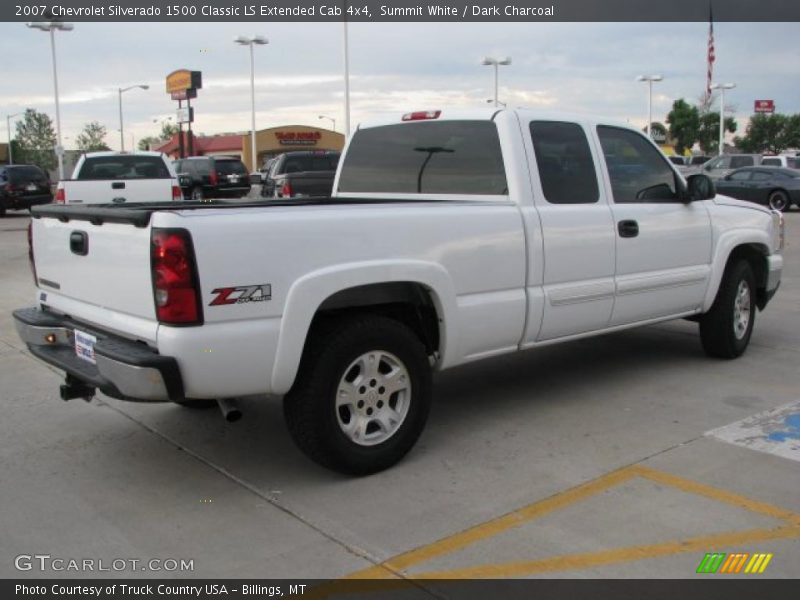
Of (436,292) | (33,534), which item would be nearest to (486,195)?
(436,292)

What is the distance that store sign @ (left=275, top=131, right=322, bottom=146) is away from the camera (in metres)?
70.9

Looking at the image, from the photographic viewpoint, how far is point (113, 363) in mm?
3682

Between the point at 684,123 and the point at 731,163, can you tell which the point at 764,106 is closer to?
the point at 684,123

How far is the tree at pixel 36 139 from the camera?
8600 cm

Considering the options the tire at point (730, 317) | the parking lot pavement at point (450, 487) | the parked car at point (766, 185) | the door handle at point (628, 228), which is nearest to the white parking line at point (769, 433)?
the parking lot pavement at point (450, 487)

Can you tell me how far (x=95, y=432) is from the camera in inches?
200

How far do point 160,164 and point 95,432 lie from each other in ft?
34.8

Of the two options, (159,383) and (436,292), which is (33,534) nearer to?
(159,383)

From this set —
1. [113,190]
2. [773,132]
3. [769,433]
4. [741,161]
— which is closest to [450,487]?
[769,433]

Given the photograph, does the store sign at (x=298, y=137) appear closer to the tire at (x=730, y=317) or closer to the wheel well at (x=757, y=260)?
the wheel well at (x=757, y=260)

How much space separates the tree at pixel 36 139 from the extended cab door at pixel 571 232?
291 ft

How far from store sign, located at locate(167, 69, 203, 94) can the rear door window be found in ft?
166

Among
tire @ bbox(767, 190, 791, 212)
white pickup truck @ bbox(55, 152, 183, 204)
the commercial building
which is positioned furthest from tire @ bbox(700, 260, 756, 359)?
the commercial building

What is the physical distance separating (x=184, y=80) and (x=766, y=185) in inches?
1582
